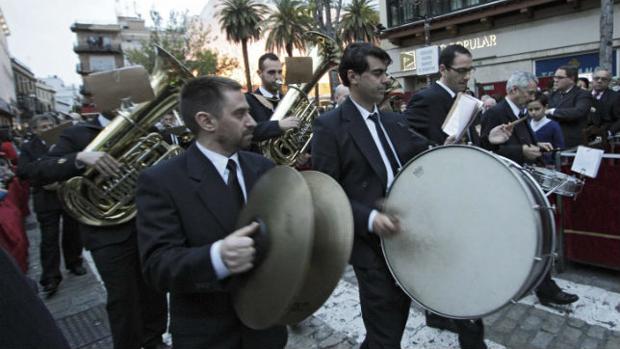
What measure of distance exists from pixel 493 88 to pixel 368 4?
72.8ft

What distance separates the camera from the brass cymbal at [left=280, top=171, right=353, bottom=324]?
1.50 meters

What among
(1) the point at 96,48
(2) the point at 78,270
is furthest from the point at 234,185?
(1) the point at 96,48

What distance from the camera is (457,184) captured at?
2.06 m

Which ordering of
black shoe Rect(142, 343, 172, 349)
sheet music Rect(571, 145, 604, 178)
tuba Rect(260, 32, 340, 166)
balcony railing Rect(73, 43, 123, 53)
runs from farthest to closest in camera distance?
1. balcony railing Rect(73, 43, 123, 53)
2. tuba Rect(260, 32, 340, 166)
3. sheet music Rect(571, 145, 604, 178)
4. black shoe Rect(142, 343, 172, 349)

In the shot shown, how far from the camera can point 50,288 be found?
16.8ft

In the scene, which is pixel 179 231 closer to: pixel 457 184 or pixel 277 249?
pixel 277 249

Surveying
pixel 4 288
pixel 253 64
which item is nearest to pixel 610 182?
pixel 4 288

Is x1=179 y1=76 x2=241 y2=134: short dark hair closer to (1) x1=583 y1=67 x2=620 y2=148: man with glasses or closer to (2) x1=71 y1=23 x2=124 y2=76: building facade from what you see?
(1) x1=583 y1=67 x2=620 y2=148: man with glasses

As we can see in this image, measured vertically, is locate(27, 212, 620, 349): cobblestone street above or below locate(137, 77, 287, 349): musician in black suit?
below

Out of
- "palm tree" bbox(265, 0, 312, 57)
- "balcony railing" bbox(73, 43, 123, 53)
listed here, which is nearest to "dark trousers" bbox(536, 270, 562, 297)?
"palm tree" bbox(265, 0, 312, 57)

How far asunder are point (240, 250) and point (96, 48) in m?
95.7

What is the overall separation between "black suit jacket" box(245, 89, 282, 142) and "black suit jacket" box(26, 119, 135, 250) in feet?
4.18

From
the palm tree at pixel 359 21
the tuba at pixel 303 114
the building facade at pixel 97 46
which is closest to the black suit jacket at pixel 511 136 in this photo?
the tuba at pixel 303 114

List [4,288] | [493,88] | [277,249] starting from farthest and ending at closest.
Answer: [493,88] → [277,249] → [4,288]
